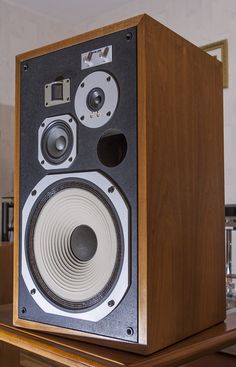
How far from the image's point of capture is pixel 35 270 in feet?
2.06

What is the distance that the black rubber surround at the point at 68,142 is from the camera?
595 mm

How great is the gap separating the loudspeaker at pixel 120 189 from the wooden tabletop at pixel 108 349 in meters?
0.01

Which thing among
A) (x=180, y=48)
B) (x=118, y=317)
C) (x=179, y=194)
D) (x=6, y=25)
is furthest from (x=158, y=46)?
(x=6, y=25)

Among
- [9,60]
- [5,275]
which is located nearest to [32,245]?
[5,275]

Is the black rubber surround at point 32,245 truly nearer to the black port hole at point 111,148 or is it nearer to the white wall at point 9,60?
the black port hole at point 111,148

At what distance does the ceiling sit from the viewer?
A: 279 cm

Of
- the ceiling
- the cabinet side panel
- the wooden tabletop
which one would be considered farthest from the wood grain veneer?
the ceiling

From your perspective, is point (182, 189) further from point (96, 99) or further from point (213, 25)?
point (213, 25)

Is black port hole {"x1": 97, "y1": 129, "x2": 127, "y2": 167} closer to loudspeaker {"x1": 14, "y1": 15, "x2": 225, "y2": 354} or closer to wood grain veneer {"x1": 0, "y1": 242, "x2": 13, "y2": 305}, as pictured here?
loudspeaker {"x1": 14, "y1": 15, "x2": 225, "y2": 354}

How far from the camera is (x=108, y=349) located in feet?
1.76

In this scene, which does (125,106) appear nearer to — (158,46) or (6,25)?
(158,46)

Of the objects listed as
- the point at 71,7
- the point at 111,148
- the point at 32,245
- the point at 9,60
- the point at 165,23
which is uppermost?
the point at 71,7

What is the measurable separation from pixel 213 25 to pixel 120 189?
2044 millimetres

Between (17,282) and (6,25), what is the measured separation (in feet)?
8.21
